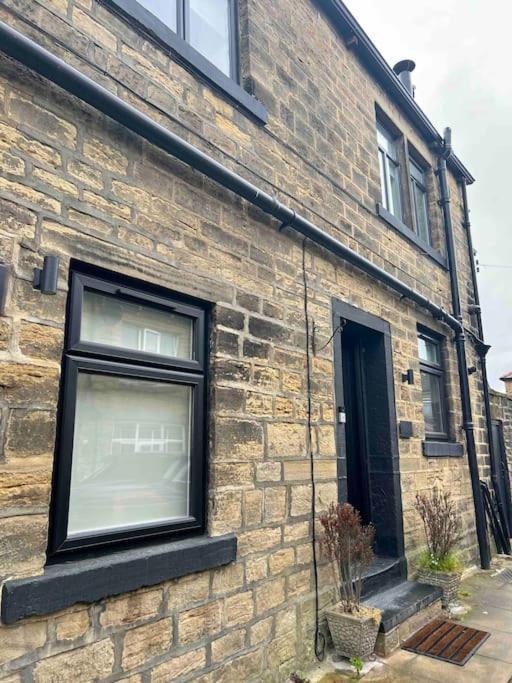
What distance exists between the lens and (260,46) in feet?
13.5

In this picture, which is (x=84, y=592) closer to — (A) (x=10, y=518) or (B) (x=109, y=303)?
(A) (x=10, y=518)

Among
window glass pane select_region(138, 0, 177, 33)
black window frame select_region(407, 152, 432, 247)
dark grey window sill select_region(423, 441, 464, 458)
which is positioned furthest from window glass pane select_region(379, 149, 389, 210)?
window glass pane select_region(138, 0, 177, 33)

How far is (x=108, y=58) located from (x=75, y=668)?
3.20 meters

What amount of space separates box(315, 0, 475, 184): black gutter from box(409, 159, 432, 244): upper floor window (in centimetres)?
52

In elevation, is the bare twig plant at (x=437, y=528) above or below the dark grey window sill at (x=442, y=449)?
below

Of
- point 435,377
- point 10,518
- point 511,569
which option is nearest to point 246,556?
point 10,518

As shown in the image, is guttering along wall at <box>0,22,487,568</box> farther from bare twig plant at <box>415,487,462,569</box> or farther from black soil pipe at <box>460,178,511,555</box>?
black soil pipe at <box>460,178,511,555</box>

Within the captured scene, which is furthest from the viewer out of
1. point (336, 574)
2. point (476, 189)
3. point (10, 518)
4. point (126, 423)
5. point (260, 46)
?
point (476, 189)

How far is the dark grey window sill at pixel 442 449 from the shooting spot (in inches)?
219

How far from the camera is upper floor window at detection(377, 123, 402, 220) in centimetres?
628

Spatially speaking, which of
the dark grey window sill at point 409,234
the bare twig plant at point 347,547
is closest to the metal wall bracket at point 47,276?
the bare twig plant at point 347,547

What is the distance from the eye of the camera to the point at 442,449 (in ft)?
19.2

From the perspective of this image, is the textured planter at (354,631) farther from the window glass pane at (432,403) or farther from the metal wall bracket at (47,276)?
the window glass pane at (432,403)

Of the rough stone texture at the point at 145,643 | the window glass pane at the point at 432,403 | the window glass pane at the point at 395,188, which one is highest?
the window glass pane at the point at 395,188
